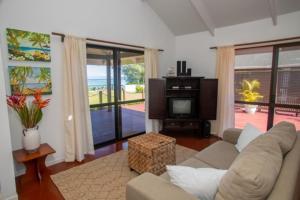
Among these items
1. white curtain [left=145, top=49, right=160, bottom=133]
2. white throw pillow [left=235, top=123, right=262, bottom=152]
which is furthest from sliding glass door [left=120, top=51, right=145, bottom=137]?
white throw pillow [left=235, top=123, right=262, bottom=152]

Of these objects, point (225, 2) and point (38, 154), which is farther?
point (225, 2)

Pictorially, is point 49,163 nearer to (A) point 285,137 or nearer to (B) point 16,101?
(B) point 16,101

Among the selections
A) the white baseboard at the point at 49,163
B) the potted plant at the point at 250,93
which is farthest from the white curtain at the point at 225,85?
the white baseboard at the point at 49,163

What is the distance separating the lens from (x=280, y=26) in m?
3.33

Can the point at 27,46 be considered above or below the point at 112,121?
above

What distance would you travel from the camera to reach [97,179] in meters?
2.46

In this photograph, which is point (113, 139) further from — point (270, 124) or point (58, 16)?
point (270, 124)

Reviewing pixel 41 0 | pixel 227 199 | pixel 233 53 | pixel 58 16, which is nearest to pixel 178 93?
pixel 233 53

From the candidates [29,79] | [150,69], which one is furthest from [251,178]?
[150,69]

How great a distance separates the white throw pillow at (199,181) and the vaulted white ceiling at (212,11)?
10.4 ft

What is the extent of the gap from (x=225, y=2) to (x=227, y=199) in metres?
3.52

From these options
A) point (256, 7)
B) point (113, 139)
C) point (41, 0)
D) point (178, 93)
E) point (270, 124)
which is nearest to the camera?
point (41, 0)

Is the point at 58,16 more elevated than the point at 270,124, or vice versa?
the point at 58,16

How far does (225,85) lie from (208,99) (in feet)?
1.59
